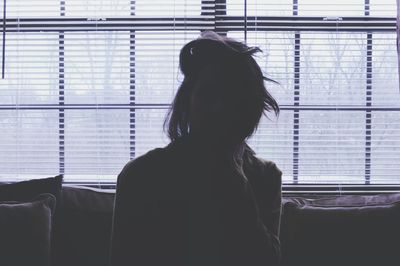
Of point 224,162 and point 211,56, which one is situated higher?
point 211,56

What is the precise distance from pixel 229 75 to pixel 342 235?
967 mm

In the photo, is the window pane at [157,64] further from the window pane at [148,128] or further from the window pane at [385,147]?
the window pane at [385,147]

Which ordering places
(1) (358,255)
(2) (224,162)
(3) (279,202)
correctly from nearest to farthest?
(2) (224,162)
(3) (279,202)
(1) (358,255)

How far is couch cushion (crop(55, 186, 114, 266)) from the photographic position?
6.74ft

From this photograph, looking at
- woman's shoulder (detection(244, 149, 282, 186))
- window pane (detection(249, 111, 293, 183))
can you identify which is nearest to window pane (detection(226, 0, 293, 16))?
window pane (detection(249, 111, 293, 183))

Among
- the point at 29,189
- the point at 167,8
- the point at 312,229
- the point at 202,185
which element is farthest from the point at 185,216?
the point at 167,8

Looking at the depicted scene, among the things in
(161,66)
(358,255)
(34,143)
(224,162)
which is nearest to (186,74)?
(224,162)

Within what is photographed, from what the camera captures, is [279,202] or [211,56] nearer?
[211,56]

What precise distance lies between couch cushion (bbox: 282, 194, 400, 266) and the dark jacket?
64 centimetres

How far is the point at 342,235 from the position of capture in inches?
75.0

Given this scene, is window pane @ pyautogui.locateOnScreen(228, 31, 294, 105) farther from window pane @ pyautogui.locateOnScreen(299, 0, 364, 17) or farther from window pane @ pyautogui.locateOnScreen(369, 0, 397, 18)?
window pane @ pyautogui.locateOnScreen(369, 0, 397, 18)

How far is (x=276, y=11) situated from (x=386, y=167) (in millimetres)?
989

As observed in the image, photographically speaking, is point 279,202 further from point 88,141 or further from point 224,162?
point 88,141

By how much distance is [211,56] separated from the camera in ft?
4.20
